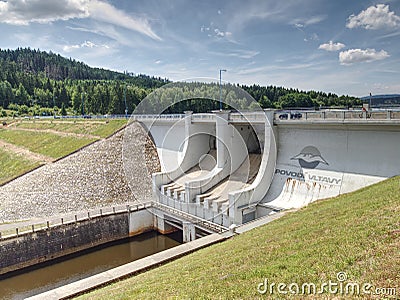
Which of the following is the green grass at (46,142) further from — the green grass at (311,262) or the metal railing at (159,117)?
the green grass at (311,262)

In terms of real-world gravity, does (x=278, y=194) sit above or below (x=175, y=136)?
below

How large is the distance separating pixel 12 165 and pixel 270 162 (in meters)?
28.7

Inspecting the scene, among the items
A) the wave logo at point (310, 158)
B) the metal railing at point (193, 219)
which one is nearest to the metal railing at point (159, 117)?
the metal railing at point (193, 219)

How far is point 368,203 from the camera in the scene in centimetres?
954

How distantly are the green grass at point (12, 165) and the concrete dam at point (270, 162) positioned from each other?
14757mm

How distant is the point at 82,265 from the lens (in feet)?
61.0

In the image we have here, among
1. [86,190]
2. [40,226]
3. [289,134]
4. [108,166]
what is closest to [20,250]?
[40,226]

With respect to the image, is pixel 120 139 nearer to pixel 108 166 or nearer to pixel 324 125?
pixel 108 166

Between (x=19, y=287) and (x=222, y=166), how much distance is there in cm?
1491

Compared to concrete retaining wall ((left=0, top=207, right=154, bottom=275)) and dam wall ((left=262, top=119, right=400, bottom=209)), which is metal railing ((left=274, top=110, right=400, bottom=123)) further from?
concrete retaining wall ((left=0, top=207, right=154, bottom=275))

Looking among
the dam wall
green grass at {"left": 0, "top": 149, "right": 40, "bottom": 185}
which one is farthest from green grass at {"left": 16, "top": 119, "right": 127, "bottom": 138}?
the dam wall

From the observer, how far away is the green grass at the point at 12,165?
28.7 metres

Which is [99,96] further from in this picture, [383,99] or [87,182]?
[383,99]

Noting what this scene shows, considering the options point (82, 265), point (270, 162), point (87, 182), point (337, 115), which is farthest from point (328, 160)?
point (87, 182)
